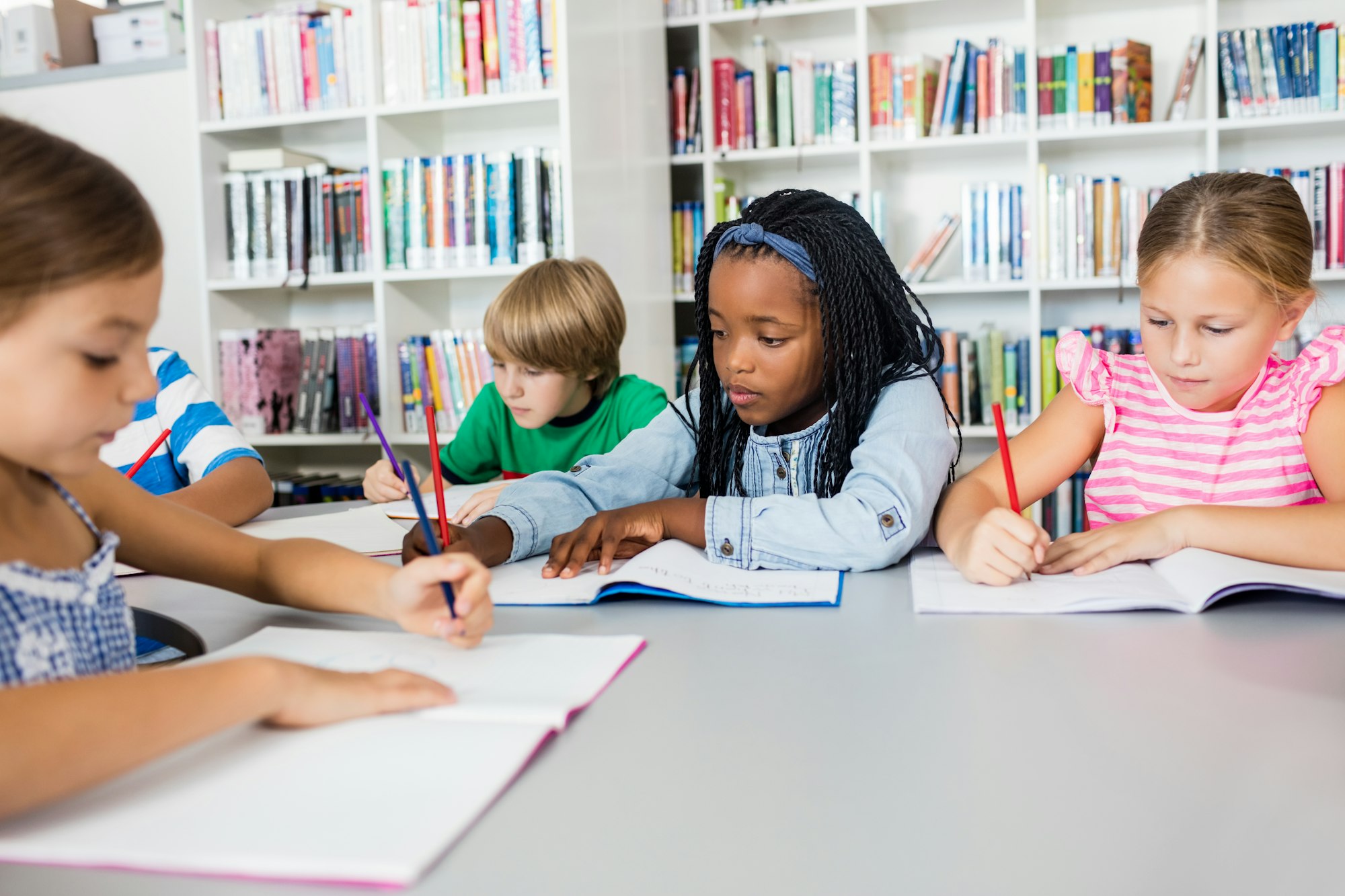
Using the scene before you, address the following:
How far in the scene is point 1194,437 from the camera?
46.1 inches

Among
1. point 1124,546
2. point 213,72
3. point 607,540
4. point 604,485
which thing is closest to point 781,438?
point 604,485

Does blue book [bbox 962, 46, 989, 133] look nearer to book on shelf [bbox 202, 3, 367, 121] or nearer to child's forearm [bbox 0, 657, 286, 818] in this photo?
book on shelf [bbox 202, 3, 367, 121]

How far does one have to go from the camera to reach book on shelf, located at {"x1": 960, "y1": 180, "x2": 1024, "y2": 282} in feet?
9.10

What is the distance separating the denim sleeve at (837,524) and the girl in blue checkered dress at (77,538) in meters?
0.38

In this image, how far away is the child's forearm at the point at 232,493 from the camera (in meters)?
1.27

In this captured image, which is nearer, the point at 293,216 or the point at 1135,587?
the point at 1135,587

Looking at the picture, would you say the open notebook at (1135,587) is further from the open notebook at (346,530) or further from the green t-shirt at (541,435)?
the green t-shirt at (541,435)

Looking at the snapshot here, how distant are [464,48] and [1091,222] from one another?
1.67m

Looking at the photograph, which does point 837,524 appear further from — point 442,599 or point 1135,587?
point 442,599

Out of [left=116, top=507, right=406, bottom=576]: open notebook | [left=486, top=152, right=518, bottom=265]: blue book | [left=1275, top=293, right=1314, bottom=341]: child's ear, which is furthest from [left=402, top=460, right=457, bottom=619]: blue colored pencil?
[left=486, top=152, right=518, bottom=265]: blue book

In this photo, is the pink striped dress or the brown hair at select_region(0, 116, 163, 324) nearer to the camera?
the brown hair at select_region(0, 116, 163, 324)

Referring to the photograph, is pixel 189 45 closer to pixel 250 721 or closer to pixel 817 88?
pixel 817 88

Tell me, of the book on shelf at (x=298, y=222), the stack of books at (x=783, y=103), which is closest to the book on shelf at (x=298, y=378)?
the book on shelf at (x=298, y=222)

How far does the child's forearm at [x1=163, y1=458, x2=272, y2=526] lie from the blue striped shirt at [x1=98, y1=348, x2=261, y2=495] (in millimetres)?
80
